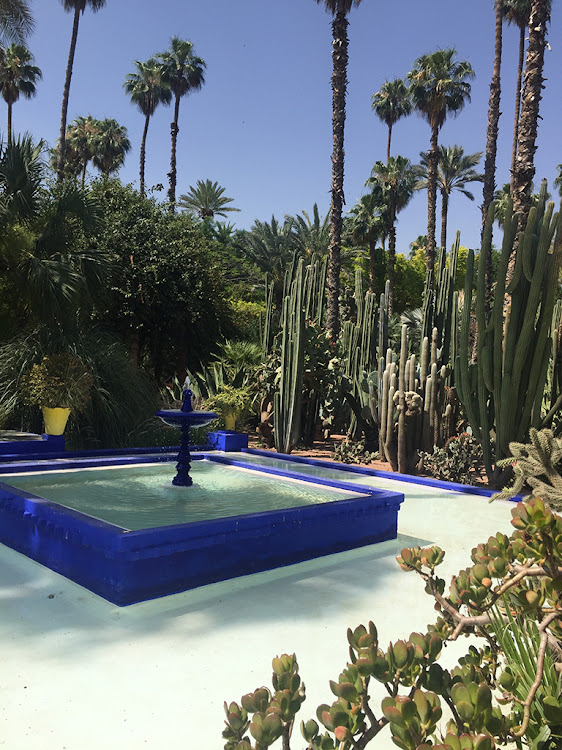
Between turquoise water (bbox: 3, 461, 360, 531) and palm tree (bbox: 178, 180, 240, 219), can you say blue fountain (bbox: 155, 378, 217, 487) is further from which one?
palm tree (bbox: 178, 180, 240, 219)

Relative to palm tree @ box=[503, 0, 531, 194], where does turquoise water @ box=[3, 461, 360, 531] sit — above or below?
below

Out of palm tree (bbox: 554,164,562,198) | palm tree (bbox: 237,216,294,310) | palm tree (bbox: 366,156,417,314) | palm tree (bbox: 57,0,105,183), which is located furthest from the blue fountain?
palm tree (bbox: 554,164,562,198)

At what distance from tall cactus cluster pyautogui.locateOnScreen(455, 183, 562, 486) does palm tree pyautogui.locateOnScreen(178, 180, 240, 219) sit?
37517 mm

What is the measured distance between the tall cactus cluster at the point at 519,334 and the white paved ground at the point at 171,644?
350 centimetres

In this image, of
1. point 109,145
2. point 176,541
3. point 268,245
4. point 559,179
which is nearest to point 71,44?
point 109,145

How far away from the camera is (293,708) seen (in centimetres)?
152

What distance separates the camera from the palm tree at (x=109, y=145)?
39406 mm

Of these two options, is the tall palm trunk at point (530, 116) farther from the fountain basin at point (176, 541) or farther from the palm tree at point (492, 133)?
the palm tree at point (492, 133)

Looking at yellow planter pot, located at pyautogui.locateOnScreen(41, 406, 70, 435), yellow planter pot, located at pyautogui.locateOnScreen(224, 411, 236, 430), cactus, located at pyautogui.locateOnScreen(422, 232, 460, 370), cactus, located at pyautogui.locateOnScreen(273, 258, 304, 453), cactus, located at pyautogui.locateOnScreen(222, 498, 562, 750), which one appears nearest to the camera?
cactus, located at pyautogui.locateOnScreen(222, 498, 562, 750)

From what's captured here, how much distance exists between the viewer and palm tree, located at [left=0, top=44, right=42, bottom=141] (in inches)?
1342

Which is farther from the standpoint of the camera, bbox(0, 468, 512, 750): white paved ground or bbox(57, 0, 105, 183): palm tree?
bbox(57, 0, 105, 183): palm tree

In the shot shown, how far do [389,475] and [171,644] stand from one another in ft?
21.3

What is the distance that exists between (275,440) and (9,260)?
5637 millimetres

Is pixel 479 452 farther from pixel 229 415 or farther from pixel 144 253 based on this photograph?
pixel 144 253
